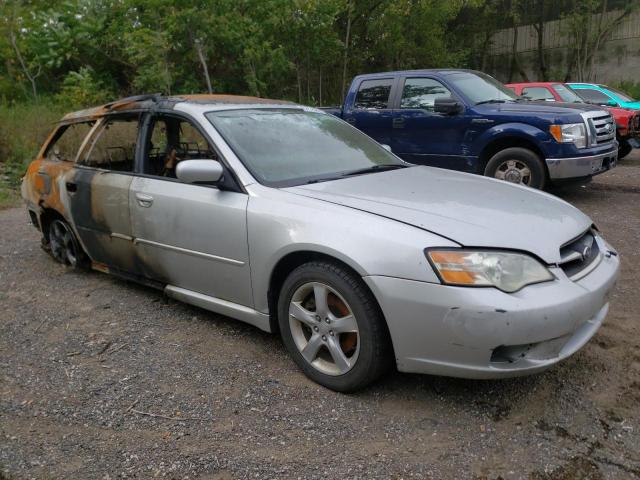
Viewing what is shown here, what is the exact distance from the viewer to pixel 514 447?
2604 millimetres

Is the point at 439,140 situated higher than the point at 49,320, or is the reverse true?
the point at 439,140

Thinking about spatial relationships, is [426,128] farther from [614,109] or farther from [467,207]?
[614,109]

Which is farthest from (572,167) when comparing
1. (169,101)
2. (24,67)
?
(24,67)

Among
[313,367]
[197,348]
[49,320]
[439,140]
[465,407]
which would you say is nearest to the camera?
[465,407]

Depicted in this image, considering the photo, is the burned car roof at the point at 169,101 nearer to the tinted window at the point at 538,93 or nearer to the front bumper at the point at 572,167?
the front bumper at the point at 572,167

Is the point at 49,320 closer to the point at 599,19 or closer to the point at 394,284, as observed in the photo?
the point at 394,284

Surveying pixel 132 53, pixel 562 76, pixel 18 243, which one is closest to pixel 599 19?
pixel 562 76

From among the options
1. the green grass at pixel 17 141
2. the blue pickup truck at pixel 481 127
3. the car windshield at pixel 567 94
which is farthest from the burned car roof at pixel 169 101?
the car windshield at pixel 567 94

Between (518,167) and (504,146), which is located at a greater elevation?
(504,146)

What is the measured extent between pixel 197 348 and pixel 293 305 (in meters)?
0.87

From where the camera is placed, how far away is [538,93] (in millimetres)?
11750

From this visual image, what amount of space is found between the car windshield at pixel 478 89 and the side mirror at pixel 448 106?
0.89 ft

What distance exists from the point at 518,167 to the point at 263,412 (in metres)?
5.77

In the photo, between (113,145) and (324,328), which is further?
(113,145)
